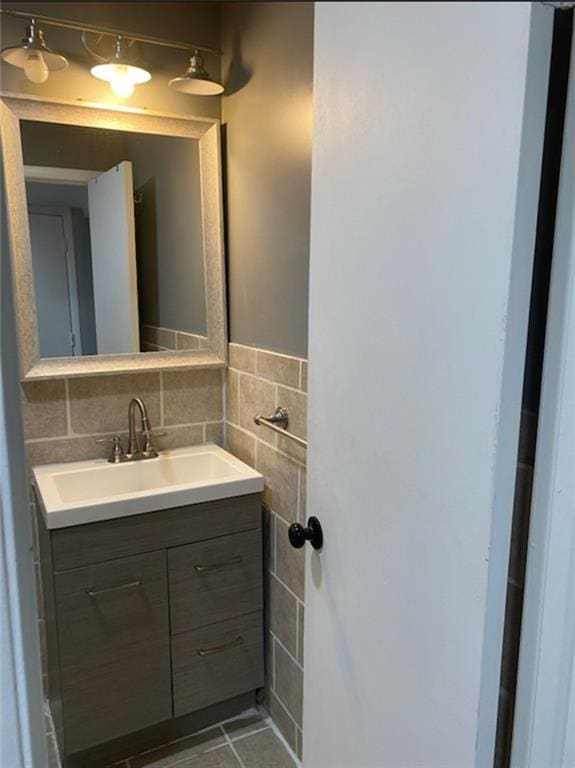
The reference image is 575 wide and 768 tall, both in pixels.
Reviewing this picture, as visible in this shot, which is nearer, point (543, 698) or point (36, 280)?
point (543, 698)

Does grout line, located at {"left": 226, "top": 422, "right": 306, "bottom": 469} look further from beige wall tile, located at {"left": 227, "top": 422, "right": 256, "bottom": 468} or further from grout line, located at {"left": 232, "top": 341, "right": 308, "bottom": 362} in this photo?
grout line, located at {"left": 232, "top": 341, "right": 308, "bottom": 362}

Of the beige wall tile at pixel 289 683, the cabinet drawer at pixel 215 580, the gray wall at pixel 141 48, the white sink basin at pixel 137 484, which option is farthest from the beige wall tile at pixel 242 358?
the beige wall tile at pixel 289 683

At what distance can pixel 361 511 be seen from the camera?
899 millimetres

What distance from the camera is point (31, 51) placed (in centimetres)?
152

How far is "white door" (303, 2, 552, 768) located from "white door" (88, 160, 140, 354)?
1047 millimetres

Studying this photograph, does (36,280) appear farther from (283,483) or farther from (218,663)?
(218,663)

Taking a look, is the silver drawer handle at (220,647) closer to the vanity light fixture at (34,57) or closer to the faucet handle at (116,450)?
the faucet handle at (116,450)

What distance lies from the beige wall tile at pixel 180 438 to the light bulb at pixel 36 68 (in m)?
1.12

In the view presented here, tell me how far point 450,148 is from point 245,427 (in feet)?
4.44

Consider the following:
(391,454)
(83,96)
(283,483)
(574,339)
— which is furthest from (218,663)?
(83,96)

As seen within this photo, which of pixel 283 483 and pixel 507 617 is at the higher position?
pixel 507 617

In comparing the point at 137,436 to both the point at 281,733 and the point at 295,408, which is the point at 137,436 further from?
the point at 281,733

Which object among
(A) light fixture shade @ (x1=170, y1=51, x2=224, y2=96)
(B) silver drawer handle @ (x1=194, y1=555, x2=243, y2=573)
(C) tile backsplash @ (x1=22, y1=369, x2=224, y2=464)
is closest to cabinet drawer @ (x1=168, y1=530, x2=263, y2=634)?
(B) silver drawer handle @ (x1=194, y1=555, x2=243, y2=573)

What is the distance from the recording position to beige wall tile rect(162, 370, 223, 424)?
6.36 ft
